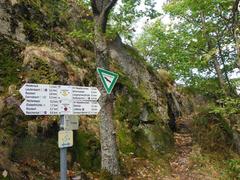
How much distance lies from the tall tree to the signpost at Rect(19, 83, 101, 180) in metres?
2.36

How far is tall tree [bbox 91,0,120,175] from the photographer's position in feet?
22.5

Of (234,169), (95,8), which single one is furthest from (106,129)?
(234,169)

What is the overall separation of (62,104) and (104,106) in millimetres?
2765

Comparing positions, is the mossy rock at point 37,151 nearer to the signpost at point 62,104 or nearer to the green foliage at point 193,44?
the signpost at point 62,104

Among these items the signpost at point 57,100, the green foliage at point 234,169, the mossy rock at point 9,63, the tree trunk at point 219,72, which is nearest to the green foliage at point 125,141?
the green foliage at point 234,169

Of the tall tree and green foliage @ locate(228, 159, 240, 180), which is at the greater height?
the tall tree

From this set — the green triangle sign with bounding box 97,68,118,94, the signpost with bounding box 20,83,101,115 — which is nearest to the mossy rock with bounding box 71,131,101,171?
the green triangle sign with bounding box 97,68,118,94

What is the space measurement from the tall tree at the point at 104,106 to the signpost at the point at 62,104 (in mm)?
2363

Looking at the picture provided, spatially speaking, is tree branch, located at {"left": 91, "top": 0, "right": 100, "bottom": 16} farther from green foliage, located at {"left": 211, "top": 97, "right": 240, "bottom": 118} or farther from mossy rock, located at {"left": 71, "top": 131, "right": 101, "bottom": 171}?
green foliage, located at {"left": 211, "top": 97, "right": 240, "bottom": 118}

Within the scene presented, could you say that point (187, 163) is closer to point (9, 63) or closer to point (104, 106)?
point (104, 106)

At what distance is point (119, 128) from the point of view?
9438 mm

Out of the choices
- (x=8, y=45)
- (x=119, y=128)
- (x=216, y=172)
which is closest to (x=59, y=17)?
(x=8, y=45)

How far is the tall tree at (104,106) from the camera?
22.5 feet

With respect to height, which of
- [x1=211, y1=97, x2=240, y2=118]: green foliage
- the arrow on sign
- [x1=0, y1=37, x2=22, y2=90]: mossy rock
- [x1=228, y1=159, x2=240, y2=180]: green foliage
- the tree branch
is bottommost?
[x1=228, y1=159, x2=240, y2=180]: green foliage
